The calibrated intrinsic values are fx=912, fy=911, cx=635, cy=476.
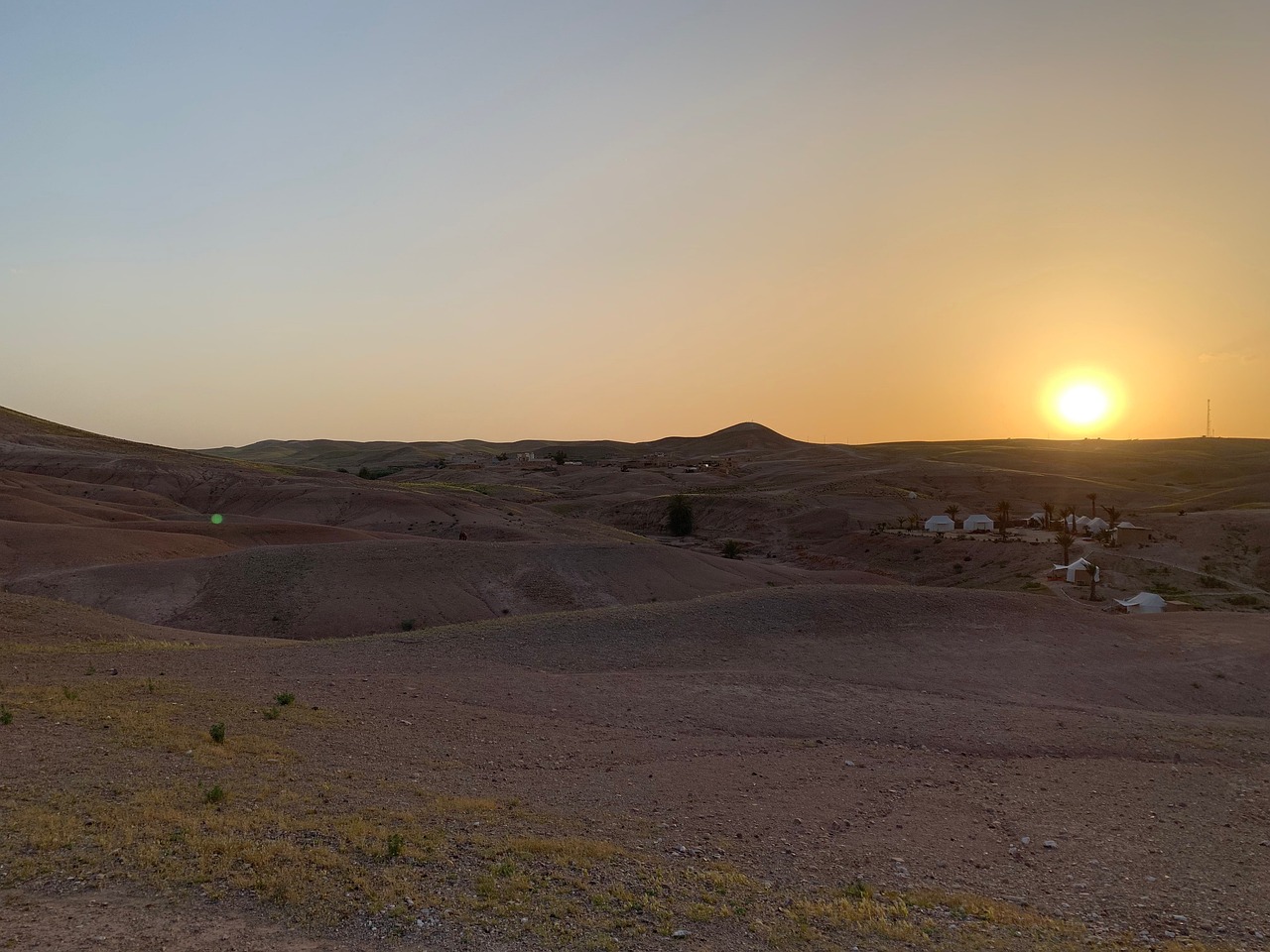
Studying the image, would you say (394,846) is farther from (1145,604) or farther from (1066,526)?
(1066,526)

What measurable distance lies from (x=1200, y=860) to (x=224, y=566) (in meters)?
33.4

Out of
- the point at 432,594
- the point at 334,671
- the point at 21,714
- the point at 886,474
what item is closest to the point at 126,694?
the point at 21,714

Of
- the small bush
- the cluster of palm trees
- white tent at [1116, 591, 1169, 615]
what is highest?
the small bush

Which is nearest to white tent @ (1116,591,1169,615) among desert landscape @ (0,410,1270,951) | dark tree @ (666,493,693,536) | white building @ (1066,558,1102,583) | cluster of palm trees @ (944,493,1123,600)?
cluster of palm trees @ (944,493,1123,600)

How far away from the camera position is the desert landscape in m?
8.23

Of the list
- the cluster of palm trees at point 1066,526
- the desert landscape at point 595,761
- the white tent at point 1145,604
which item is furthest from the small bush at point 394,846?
the cluster of palm trees at point 1066,526

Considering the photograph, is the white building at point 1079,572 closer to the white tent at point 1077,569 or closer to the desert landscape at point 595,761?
the white tent at point 1077,569

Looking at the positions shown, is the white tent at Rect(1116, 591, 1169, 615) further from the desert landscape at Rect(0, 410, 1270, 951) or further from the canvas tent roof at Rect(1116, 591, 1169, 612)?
the desert landscape at Rect(0, 410, 1270, 951)

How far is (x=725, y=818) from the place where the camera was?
11.4 meters

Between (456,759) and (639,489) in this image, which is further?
(639,489)

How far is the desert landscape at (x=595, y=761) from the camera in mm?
8234

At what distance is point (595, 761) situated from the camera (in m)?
13.9

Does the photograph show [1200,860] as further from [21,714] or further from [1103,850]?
[21,714]

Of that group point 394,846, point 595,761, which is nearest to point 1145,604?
point 595,761
